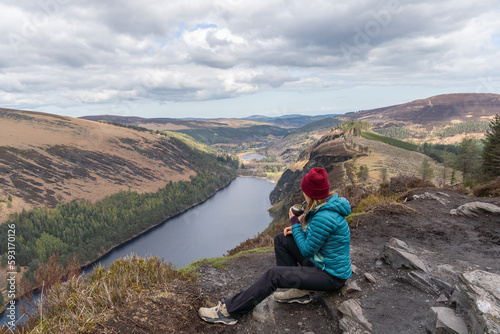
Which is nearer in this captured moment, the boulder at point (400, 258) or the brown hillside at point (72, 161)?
the boulder at point (400, 258)

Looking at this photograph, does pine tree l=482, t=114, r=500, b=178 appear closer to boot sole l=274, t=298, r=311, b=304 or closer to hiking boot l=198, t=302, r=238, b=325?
boot sole l=274, t=298, r=311, b=304

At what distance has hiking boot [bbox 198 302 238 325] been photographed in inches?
172

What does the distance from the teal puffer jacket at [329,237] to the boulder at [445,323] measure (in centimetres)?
122

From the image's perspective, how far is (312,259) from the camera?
439cm

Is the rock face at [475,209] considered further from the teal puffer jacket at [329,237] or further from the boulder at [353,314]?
the teal puffer jacket at [329,237]

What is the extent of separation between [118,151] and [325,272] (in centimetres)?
18025

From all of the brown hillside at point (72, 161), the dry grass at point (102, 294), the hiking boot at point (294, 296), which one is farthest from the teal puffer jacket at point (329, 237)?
the brown hillside at point (72, 161)

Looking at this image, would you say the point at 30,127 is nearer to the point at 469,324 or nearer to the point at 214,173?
the point at 214,173

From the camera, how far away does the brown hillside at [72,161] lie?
351 feet

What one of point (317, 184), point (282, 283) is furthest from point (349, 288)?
point (317, 184)

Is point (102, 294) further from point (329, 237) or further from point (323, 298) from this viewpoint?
point (329, 237)

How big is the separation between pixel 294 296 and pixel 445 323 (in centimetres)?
221

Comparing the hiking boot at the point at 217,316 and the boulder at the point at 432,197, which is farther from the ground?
the hiking boot at the point at 217,316

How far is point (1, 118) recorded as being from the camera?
150m
